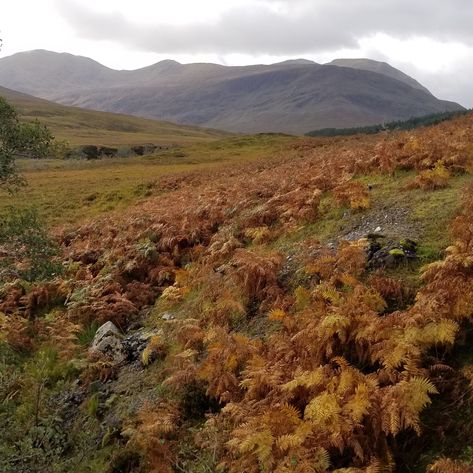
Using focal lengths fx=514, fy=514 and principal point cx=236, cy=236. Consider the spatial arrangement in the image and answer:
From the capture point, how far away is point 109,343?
11398 mm

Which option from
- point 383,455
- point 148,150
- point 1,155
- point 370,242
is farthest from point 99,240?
point 148,150

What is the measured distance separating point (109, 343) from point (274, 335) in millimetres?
4371

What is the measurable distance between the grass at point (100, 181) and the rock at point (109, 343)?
4.66 m

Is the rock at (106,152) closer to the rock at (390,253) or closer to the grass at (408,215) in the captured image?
the grass at (408,215)

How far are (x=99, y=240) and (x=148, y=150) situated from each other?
6246cm

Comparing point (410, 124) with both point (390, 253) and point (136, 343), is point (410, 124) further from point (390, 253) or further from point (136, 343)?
point (136, 343)

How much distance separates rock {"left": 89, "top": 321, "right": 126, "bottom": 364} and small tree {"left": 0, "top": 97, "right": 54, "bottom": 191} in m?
3.84

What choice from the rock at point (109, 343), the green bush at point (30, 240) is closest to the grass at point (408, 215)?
the rock at point (109, 343)

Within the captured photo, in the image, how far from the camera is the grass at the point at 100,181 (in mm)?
28784

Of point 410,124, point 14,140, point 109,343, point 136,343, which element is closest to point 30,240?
point 14,140

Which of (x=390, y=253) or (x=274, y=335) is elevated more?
(x=390, y=253)

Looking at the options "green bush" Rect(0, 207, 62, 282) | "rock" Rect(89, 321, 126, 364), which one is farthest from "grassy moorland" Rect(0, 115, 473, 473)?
"green bush" Rect(0, 207, 62, 282)

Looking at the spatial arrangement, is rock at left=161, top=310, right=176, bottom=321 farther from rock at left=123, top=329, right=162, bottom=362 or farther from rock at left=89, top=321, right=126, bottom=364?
rock at left=89, top=321, right=126, bottom=364

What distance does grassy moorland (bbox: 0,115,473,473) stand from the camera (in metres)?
6.39
